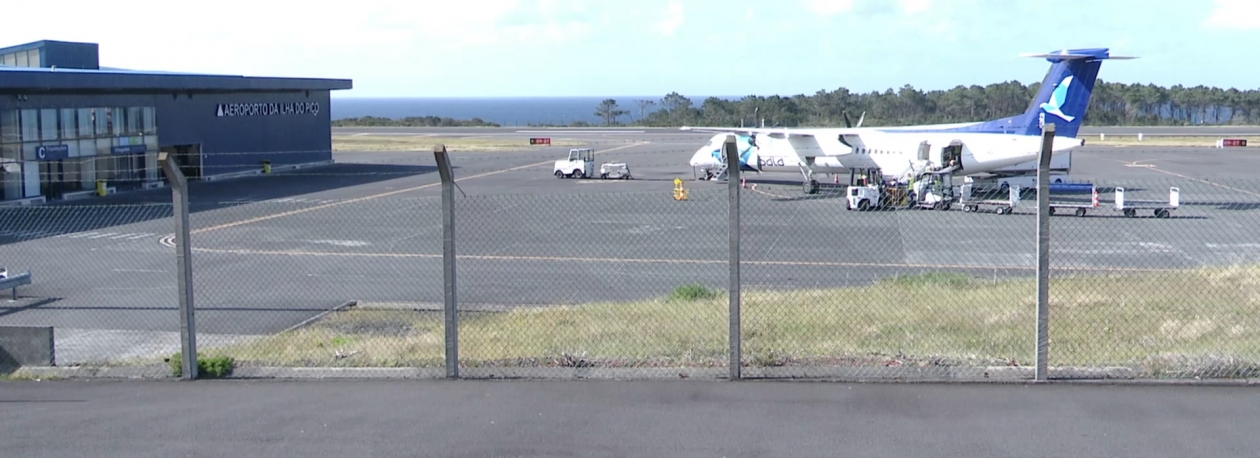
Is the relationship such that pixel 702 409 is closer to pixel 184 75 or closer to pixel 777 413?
pixel 777 413

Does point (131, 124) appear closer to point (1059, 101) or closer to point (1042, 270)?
point (1059, 101)

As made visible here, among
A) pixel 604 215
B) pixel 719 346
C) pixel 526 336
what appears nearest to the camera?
pixel 719 346

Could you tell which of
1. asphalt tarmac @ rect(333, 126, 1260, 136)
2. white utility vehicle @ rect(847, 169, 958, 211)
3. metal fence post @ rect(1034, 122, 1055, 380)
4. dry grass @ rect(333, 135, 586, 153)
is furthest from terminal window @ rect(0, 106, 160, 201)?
asphalt tarmac @ rect(333, 126, 1260, 136)

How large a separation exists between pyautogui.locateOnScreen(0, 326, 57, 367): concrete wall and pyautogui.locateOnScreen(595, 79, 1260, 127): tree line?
290 ft

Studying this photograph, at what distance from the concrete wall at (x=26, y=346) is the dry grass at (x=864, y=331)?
1.70 meters

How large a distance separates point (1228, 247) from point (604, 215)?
657 inches

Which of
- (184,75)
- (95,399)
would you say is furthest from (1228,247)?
(184,75)

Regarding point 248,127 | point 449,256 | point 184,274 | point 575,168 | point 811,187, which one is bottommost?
point 811,187

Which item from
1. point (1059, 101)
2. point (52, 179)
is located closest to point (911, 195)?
point (1059, 101)

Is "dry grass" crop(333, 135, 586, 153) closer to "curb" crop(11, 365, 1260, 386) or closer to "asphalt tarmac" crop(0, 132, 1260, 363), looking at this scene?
"asphalt tarmac" crop(0, 132, 1260, 363)

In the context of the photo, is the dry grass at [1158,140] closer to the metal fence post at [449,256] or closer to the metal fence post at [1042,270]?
the metal fence post at [1042,270]

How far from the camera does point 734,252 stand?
9719mm

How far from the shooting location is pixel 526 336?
14.0 m

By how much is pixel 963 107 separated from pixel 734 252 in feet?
347
